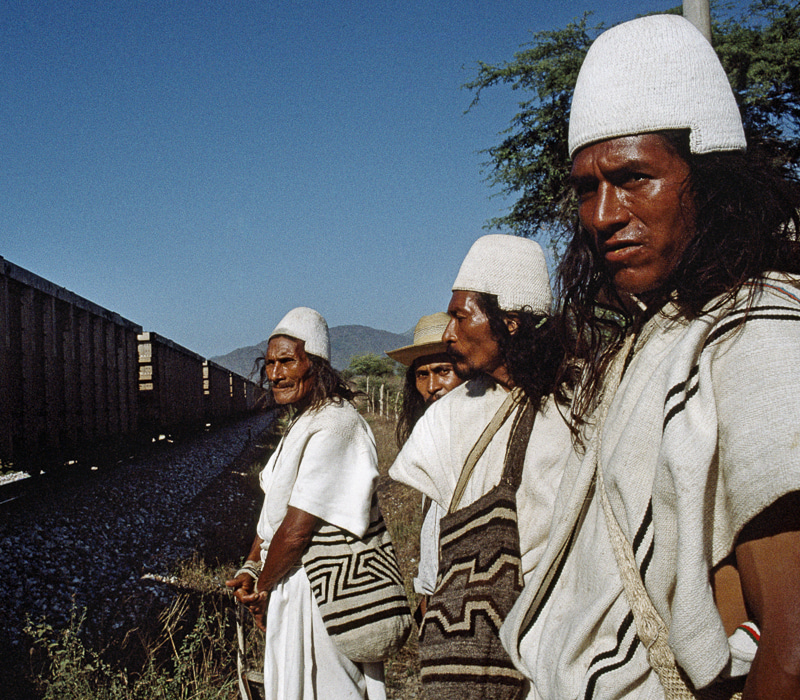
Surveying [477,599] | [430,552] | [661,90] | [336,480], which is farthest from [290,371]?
[661,90]

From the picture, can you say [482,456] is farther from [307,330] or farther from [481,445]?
[307,330]

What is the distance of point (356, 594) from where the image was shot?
262 cm

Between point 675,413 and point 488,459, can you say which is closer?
point 675,413

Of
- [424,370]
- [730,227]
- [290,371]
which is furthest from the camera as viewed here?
[424,370]

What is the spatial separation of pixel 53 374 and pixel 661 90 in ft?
30.1

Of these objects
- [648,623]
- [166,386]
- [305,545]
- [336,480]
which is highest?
[166,386]

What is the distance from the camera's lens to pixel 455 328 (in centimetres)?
214

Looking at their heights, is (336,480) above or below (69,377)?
below

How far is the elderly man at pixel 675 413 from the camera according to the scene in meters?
0.83

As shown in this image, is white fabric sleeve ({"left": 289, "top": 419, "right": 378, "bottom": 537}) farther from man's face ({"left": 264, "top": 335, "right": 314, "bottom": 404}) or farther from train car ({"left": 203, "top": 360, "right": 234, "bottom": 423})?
train car ({"left": 203, "top": 360, "right": 234, "bottom": 423})

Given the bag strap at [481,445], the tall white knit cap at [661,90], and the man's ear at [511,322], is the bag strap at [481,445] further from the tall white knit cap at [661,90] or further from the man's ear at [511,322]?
the tall white knit cap at [661,90]

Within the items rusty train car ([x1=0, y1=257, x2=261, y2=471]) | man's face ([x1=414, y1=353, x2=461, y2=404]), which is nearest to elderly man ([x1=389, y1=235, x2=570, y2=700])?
man's face ([x1=414, y1=353, x2=461, y2=404])

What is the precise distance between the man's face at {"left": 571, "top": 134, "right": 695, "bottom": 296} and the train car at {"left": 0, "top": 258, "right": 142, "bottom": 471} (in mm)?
7484

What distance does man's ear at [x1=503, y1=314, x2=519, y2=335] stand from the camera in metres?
2.05
